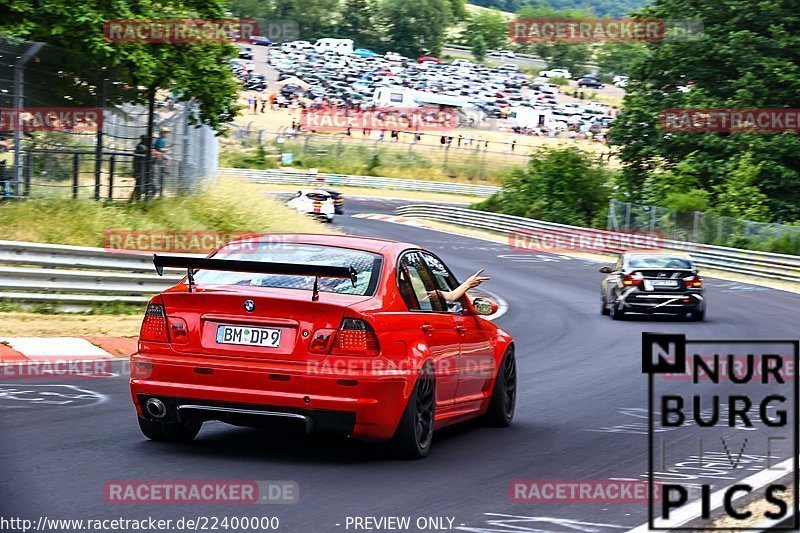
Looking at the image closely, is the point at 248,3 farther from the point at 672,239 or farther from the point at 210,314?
the point at 210,314

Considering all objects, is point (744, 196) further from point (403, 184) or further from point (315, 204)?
point (403, 184)

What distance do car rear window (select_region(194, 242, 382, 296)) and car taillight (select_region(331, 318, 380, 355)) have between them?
39cm

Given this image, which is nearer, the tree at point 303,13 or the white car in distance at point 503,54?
the tree at point 303,13

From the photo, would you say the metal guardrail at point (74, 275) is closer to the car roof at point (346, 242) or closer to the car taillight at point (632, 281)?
Result: the car roof at point (346, 242)

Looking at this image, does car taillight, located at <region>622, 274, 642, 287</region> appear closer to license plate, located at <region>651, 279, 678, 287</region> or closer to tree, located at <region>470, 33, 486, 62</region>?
license plate, located at <region>651, 279, 678, 287</region>

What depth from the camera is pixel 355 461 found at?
8.05 metres

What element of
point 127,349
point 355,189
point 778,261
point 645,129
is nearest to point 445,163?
point 355,189

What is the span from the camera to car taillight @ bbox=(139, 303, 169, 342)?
7.93 m

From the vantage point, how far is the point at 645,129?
155ft

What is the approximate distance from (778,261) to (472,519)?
32.9 m

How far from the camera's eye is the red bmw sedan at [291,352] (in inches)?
300

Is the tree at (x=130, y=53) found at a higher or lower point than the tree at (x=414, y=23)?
lower

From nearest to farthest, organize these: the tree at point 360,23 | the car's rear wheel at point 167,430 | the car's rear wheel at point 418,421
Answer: the car's rear wheel at point 418,421 → the car's rear wheel at point 167,430 → the tree at point 360,23

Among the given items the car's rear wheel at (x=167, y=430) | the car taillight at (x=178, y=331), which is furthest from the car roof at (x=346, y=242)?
the car's rear wheel at (x=167, y=430)
